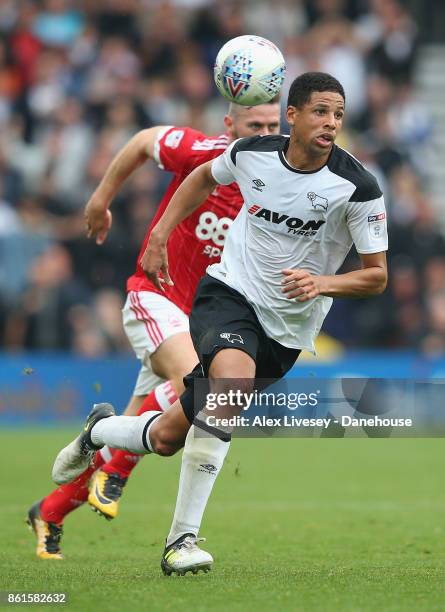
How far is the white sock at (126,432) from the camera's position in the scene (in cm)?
677

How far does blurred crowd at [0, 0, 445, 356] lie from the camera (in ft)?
52.1

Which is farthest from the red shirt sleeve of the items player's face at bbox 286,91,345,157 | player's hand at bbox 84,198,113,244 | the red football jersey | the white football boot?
the white football boot

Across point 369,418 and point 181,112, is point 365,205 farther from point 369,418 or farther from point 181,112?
point 181,112

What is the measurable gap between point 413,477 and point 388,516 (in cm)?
240

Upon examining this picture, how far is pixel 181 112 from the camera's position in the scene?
18.2 m

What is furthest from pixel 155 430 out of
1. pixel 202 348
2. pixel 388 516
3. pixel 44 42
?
pixel 44 42

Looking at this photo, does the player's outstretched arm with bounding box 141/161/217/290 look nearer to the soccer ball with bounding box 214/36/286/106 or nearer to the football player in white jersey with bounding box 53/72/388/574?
the football player in white jersey with bounding box 53/72/388/574

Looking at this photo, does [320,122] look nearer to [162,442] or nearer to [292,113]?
[292,113]

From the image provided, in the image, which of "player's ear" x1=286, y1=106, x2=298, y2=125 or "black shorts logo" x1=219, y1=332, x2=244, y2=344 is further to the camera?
"player's ear" x1=286, y1=106, x2=298, y2=125

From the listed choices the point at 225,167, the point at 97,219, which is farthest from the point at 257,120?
the point at 97,219

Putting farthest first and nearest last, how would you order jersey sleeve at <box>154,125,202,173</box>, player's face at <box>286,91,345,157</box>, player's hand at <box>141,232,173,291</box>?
jersey sleeve at <box>154,125,202,173</box> → player's hand at <box>141,232,173,291</box> → player's face at <box>286,91,345,157</box>

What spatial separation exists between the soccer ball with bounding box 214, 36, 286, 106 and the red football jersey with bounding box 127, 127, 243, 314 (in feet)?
1.95

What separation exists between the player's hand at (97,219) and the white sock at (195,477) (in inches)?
83.0

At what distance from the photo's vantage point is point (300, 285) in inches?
245
